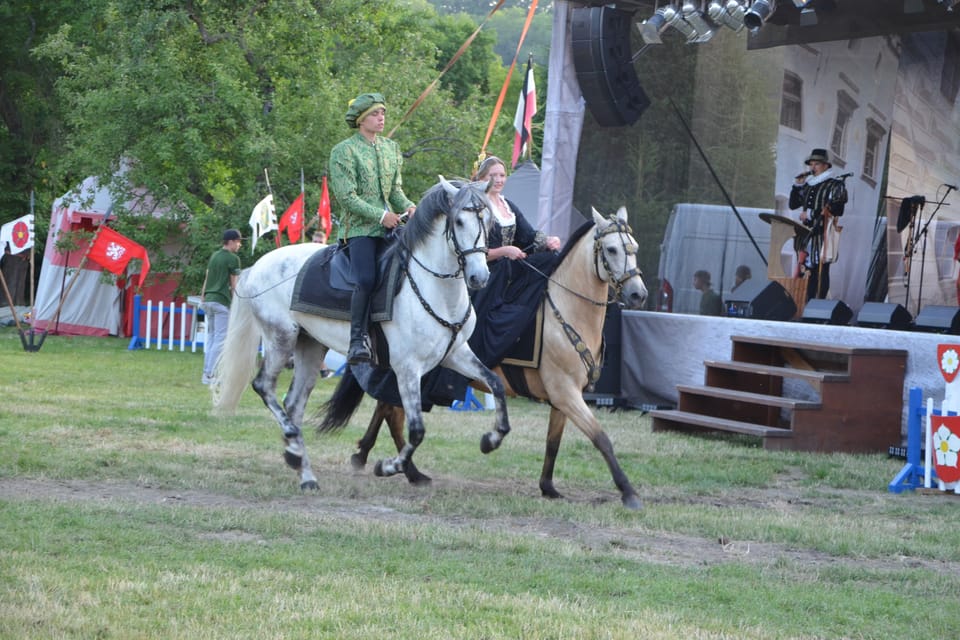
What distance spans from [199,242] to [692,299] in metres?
9.57

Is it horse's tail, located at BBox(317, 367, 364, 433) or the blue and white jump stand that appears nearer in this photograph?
horse's tail, located at BBox(317, 367, 364, 433)

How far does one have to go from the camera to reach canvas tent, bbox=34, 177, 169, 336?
2434cm

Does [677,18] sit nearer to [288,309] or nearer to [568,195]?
[568,195]

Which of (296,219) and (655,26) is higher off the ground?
(655,26)

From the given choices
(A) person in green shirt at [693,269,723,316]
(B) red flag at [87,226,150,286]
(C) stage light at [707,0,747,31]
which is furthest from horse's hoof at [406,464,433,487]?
(B) red flag at [87,226,150,286]

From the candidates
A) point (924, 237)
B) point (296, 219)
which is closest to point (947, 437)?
point (924, 237)

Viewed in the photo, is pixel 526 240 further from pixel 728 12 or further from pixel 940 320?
pixel 728 12

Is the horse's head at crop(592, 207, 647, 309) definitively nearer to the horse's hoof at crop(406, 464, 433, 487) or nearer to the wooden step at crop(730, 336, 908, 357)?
the horse's hoof at crop(406, 464, 433, 487)

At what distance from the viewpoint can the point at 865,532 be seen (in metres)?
6.74

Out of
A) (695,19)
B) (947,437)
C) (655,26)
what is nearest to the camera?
(947,437)

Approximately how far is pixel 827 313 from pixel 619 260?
198 inches

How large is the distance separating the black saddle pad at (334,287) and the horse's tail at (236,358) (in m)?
0.85

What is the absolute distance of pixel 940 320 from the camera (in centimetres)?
1102

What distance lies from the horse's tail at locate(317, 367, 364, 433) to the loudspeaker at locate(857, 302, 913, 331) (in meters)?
5.75
